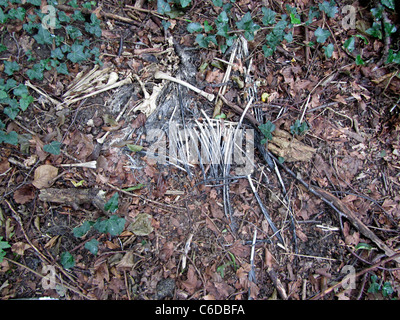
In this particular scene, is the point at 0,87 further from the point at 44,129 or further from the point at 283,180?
the point at 283,180

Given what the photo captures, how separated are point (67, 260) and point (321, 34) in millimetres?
3150

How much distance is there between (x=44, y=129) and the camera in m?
2.31

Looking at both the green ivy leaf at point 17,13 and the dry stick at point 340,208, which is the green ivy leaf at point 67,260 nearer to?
the dry stick at point 340,208

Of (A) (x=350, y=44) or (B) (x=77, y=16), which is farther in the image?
(A) (x=350, y=44)

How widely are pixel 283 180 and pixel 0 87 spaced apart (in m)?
2.73

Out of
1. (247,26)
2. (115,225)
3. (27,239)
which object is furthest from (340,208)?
(27,239)

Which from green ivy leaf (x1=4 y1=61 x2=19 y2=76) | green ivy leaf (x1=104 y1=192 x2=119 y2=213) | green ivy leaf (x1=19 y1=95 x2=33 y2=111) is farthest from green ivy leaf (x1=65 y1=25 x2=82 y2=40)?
green ivy leaf (x1=104 y1=192 x2=119 y2=213)

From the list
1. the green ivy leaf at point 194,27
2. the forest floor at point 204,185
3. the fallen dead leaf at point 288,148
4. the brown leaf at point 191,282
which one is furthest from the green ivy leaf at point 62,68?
the brown leaf at point 191,282

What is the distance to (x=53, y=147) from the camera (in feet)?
7.25

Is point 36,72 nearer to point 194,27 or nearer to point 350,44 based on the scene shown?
point 194,27

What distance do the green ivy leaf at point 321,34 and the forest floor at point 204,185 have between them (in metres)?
0.09

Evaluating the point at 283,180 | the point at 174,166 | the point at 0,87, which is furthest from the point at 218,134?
the point at 0,87

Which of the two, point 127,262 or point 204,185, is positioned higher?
point 204,185

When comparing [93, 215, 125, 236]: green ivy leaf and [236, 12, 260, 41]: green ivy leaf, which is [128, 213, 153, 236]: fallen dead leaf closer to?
[93, 215, 125, 236]: green ivy leaf
